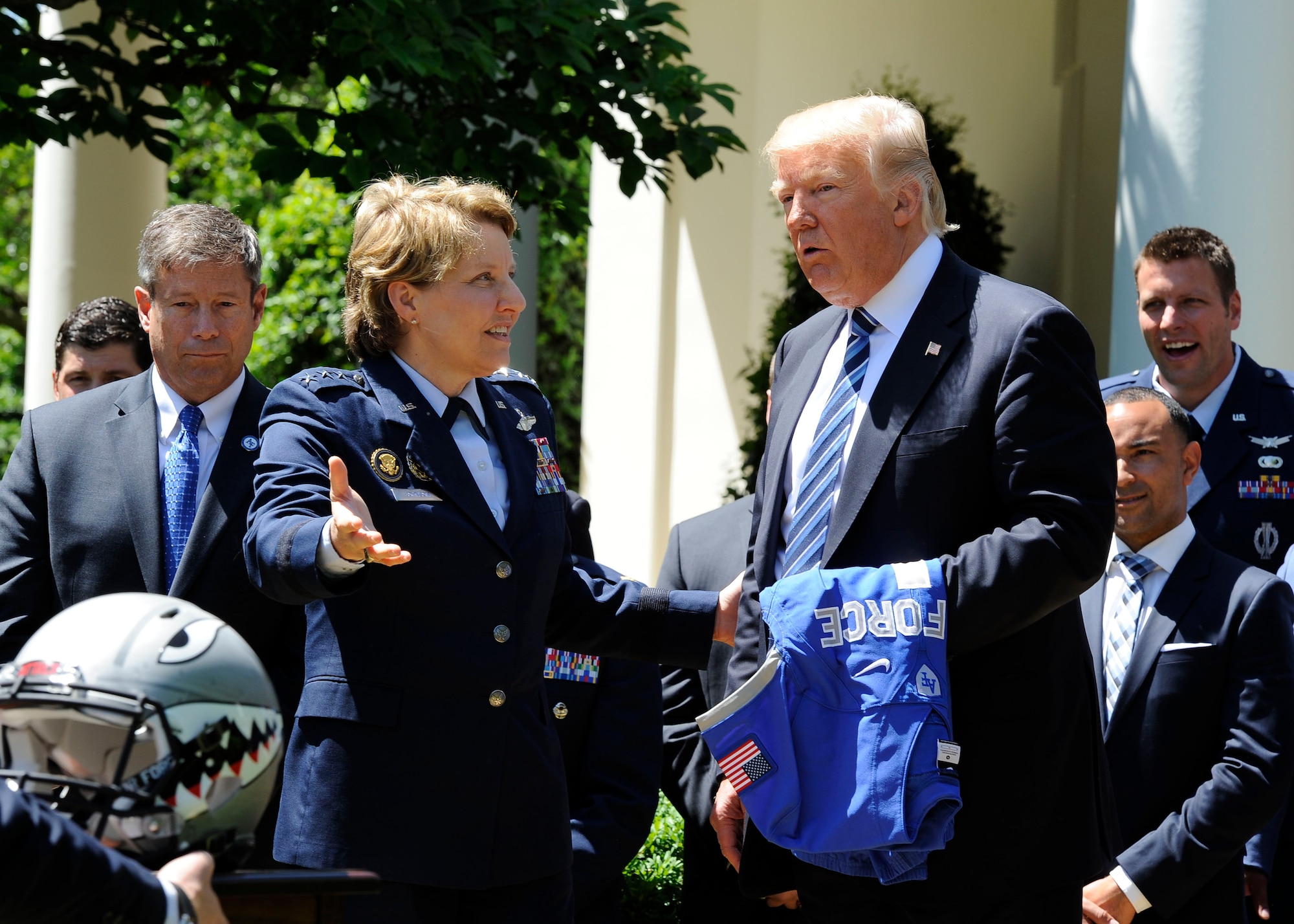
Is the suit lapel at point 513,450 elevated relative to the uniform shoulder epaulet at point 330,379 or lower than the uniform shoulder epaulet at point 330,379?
lower

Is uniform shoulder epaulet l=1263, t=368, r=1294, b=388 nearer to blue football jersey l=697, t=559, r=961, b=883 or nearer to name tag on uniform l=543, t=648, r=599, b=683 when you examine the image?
name tag on uniform l=543, t=648, r=599, b=683

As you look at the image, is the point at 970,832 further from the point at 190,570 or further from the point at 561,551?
the point at 190,570

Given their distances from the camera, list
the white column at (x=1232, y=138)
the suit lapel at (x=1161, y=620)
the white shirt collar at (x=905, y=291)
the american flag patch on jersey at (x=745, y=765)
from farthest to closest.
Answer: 1. the white column at (x=1232, y=138)
2. the suit lapel at (x=1161, y=620)
3. the white shirt collar at (x=905, y=291)
4. the american flag patch on jersey at (x=745, y=765)

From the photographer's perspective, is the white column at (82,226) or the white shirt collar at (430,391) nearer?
the white shirt collar at (430,391)

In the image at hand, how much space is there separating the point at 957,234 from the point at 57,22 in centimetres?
554

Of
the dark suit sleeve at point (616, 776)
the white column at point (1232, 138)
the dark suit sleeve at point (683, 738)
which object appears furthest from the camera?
the white column at point (1232, 138)

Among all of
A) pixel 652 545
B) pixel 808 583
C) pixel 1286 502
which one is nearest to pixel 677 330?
pixel 652 545

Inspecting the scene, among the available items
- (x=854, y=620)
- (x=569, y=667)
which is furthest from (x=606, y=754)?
(x=854, y=620)

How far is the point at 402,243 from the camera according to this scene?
321 centimetres

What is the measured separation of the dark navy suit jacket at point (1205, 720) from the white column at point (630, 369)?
7.16 metres

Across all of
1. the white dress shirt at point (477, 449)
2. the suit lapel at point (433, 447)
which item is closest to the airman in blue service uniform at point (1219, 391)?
the white dress shirt at point (477, 449)

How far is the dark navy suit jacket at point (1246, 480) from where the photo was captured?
5000 mm

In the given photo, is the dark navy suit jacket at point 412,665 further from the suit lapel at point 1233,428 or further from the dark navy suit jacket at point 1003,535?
the suit lapel at point 1233,428

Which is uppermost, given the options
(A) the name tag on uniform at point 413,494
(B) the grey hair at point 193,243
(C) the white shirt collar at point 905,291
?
(B) the grey hair at point 193,243
